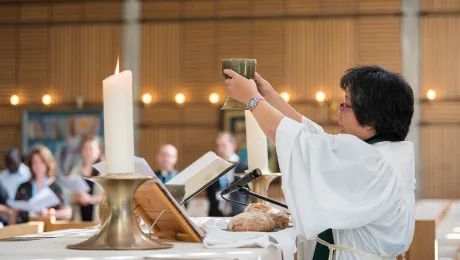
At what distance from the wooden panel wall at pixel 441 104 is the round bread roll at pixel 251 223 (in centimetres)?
1549

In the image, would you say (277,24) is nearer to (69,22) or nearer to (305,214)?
(69,22)

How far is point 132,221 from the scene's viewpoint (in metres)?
2.54

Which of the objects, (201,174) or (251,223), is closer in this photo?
(251,223)

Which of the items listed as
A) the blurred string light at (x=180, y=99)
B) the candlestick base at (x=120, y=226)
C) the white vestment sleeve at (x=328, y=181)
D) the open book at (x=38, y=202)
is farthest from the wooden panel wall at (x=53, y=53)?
the candlestick base at (x=120, y=226)

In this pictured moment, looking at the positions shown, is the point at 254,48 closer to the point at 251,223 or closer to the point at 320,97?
the point at 320,97

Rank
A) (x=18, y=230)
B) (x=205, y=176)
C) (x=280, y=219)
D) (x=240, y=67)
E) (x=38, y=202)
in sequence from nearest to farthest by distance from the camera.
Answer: (x=240, y=67), (x=280, y=219), (x=205, y=176), (x=18, y=230), (x=38, y=202)

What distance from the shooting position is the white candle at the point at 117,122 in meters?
2.45

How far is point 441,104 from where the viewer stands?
18.1 meters

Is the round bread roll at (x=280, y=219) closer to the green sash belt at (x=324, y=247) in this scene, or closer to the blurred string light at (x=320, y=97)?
the green sash belt at (x=324, y=247)

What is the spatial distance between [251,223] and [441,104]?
51.3 feet

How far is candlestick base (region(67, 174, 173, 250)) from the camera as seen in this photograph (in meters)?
2.48

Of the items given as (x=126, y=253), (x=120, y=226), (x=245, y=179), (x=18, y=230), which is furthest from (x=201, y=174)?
(x=18, y=230)

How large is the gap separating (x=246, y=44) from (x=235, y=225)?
16149mm

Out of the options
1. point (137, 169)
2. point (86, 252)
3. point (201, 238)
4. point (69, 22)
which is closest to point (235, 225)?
point (201, 238)
